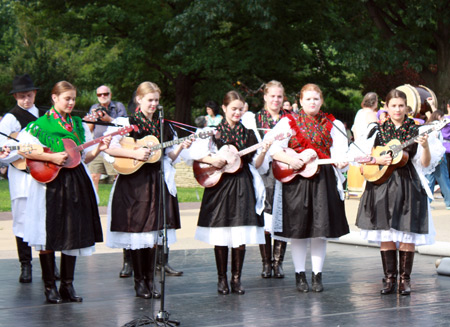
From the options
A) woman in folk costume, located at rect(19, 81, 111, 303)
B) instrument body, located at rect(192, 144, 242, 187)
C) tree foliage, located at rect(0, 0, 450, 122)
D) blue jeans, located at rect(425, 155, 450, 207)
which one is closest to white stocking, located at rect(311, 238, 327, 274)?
instrument body, located at rect(192, 144, 242, 187)

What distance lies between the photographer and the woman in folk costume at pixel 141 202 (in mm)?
7754

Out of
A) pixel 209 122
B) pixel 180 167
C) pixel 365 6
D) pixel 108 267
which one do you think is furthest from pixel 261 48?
pixel 108 267

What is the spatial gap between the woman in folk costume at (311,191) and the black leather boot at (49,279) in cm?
218

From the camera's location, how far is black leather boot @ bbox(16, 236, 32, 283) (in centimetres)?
864

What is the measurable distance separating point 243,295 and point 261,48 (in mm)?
19556

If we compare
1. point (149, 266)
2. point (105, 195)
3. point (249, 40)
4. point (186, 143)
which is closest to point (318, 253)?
point (149, 266)

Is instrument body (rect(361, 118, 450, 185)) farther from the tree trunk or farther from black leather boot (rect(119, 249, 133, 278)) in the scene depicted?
the tree trunk

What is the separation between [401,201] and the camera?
789 centimetres

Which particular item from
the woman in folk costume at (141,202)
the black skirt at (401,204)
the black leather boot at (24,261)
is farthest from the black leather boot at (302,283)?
the black leather boot at (24,261)

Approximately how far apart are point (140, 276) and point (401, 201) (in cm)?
256

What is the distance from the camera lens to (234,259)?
8086mm

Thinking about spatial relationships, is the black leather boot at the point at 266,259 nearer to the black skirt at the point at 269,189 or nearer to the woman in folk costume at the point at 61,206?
the black skirt at the point at 269,189

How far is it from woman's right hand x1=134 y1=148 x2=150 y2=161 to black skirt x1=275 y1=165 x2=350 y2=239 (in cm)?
147

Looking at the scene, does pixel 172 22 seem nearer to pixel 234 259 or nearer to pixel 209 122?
pixel 209 122
